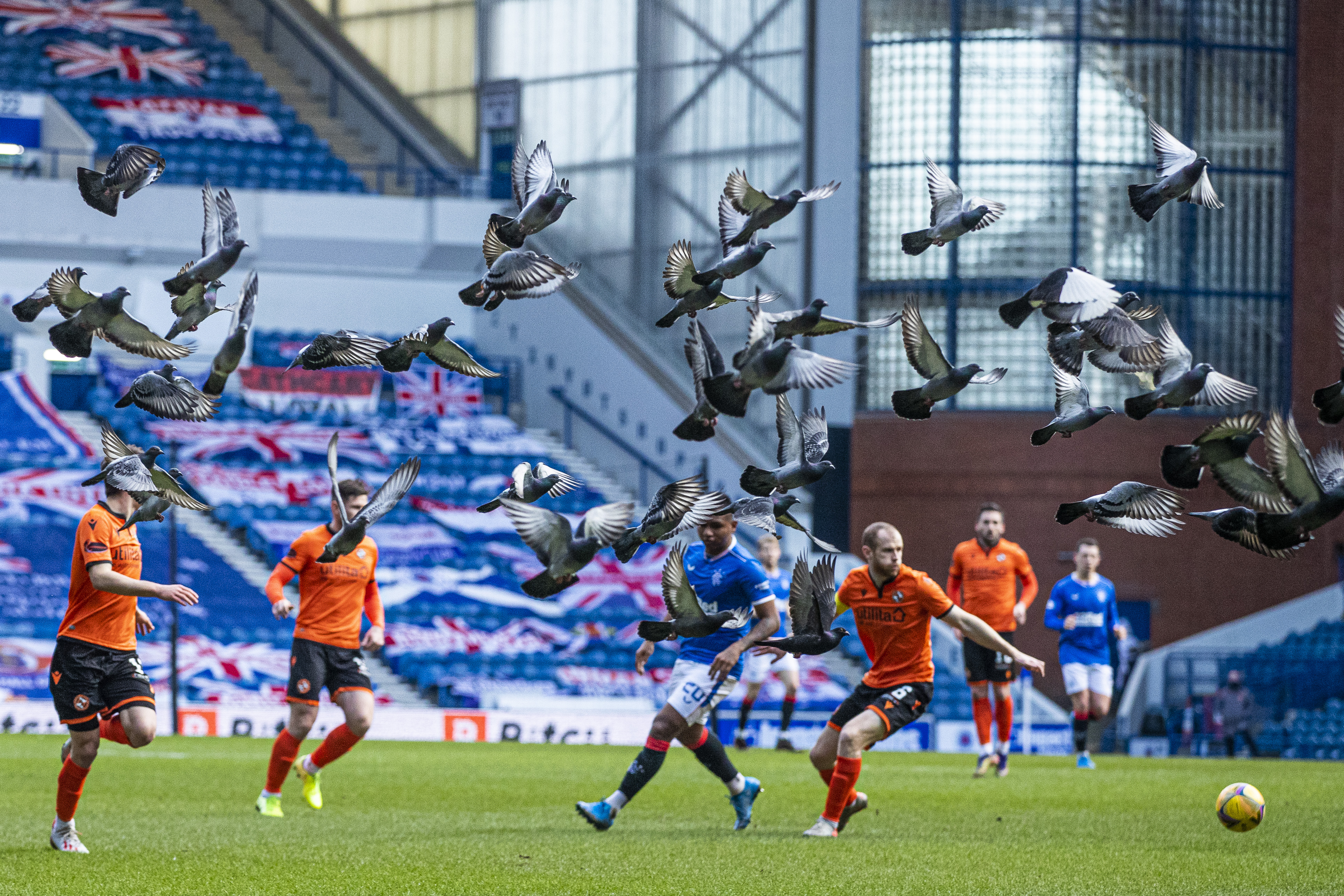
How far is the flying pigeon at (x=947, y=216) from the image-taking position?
7855 mm

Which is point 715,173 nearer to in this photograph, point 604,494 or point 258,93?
point 604,494

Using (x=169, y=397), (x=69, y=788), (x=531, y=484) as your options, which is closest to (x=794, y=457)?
(x=531, y=484)

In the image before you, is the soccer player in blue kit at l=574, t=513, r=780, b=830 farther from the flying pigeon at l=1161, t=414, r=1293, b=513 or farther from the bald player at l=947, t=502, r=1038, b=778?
the bald player at l=947, t=502, r=1038, b=778

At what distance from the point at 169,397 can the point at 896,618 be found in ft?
14.4

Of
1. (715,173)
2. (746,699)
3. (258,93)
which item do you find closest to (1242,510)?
(746,699)

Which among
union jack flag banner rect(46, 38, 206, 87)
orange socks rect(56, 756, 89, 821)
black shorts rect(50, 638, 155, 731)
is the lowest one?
orange socks rect(56, 756, 89, 821)

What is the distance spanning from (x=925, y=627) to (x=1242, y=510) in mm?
3329

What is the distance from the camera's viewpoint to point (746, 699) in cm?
1850

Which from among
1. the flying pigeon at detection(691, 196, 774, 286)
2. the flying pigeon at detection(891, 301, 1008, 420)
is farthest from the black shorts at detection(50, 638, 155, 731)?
the flying pigeon at detection(891, 301, 1008, 420)

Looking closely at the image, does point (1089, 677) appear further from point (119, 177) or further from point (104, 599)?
point (119, 177)

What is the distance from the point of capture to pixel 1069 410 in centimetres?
784

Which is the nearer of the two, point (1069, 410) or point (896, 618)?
point (1069, 410)

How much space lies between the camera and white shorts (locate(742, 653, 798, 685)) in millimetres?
17844

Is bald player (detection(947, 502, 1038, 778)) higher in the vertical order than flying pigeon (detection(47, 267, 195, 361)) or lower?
lower
